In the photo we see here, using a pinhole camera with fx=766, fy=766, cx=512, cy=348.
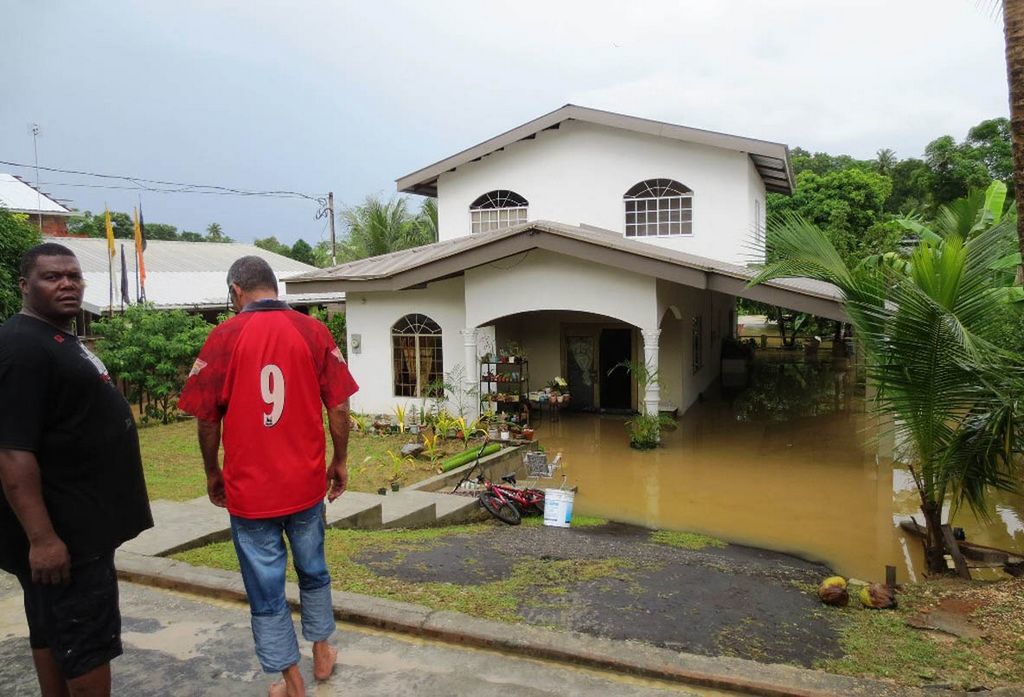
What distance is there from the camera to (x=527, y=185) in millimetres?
17594

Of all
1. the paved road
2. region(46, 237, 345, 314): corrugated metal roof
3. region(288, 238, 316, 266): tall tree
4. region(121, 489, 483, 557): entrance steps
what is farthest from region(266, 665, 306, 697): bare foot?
region(288, 238, 316, 266): tall tree

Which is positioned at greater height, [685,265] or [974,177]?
[974,177]

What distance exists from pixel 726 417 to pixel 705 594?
11.2 metres

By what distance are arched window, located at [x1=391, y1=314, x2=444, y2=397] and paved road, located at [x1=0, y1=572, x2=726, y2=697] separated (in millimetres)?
10722

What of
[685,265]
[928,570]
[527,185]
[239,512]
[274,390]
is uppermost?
[527,185]

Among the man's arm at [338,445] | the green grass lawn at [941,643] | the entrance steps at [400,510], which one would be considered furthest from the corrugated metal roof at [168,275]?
the green grass lawn at [941,643]

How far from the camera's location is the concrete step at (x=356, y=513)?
268 inches

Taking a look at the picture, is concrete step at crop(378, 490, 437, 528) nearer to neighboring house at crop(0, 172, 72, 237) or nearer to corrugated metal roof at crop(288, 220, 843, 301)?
corrugated metal roof at crop(288, 220, 843, 301)

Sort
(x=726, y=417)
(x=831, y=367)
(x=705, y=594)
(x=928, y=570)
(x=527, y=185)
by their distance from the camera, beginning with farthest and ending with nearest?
(x=831, y=367), (x=527, y=185), (x=726, y=417), (x=928, y=570), (x=705, y=594)

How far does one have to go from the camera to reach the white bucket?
28.4 ft

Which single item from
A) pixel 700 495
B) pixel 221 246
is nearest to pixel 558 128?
pixel 700 495

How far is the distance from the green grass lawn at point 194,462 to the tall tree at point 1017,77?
7.52 metres

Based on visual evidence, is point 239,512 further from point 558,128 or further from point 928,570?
point 558,128

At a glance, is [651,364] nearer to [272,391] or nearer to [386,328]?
[386,328]
